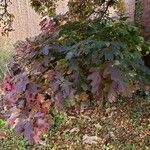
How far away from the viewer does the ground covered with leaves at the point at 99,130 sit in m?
3.43

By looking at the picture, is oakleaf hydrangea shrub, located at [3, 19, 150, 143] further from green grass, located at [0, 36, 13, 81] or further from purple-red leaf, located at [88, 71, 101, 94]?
green grass, located at [0, 36, 13, 81]

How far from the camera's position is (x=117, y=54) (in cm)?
178

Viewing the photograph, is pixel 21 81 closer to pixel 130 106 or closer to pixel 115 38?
pixel 115 38

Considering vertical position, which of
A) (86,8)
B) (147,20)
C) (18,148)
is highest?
(86,8)

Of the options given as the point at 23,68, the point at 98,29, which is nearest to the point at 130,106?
the point at 98,29

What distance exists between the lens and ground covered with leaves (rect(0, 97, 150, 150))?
11.2 ft

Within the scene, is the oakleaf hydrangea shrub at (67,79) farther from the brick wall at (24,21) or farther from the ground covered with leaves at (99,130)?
the brick wall at (24,21)

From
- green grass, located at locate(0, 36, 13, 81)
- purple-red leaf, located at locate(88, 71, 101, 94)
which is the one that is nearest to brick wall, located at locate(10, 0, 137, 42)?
green grass, located at locate(0, 36, 13, 81)

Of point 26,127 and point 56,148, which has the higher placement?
point 26,127

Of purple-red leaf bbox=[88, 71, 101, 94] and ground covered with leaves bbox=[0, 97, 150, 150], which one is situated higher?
purple-red leaf bbox=[88, 71, 101, 94]

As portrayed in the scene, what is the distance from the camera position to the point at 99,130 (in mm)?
3670

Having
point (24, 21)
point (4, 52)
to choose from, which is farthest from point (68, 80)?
point (24, 21)

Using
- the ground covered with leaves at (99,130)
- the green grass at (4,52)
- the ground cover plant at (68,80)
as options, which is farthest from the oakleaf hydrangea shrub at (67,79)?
the green grass at (4,52)

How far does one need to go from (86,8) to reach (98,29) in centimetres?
113
